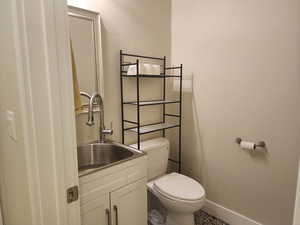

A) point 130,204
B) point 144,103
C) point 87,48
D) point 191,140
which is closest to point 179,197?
point 130,204

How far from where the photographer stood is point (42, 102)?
0.59 metres

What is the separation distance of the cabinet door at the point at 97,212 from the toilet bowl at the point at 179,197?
1.73 ft

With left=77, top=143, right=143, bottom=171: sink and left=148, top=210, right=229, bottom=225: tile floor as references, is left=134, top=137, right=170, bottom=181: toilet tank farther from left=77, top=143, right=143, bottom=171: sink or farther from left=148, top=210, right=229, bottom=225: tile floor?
left=148, top=210, right=229, bottom=225: tile floor

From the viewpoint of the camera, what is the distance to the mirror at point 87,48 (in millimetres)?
1552

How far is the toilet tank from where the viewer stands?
190cm

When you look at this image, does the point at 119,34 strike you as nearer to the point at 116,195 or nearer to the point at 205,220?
the point at 116,195

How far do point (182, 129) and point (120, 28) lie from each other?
125 cm

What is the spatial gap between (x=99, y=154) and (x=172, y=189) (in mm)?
682

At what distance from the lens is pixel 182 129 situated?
2307 millimetres

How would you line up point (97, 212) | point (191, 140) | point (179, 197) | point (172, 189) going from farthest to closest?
point (191, 140) → point (172, 189) → point (179, 197) → point (97, 212)

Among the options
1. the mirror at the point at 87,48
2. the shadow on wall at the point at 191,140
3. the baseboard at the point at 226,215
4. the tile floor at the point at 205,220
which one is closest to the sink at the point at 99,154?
the mirror at the point at 87,48

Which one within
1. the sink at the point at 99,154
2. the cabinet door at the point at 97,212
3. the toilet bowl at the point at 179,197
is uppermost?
the sink at the point at 99,154

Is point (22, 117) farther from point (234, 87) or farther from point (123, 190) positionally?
point (234, 87)

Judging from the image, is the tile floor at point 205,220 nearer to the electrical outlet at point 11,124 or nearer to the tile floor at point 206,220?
the tile floor at point 206,220
